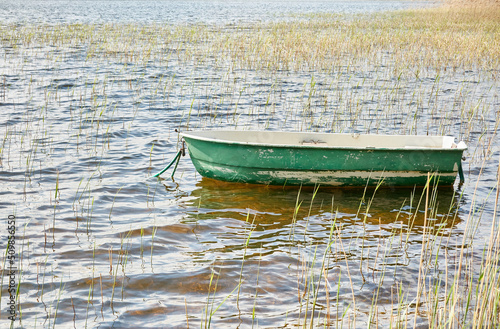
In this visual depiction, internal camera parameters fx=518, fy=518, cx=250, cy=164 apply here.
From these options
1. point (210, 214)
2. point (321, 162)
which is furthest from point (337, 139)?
point (210, 214)

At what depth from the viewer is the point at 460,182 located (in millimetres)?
7203

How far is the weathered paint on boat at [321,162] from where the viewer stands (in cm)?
668

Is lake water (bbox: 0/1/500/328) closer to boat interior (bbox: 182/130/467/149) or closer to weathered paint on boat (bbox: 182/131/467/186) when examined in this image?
weathered paint on boat (bbox: 182/131/467/186)

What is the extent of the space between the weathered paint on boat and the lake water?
0.72 ft

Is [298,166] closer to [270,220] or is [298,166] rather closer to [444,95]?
[270,220]

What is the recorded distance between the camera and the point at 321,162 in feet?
22.2

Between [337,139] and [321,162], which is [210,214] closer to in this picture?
[321,162]

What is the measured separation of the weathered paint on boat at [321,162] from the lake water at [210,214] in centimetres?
22

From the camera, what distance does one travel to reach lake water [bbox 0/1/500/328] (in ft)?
13.9

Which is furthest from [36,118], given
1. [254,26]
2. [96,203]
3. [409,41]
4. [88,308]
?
[254,26]

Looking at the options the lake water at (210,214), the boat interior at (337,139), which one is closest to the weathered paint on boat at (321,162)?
the lake water at (210,214)

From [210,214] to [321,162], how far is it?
1635 millimetres

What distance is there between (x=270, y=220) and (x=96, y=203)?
2182 millimetres

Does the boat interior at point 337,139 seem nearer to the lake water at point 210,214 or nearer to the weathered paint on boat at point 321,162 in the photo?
the weathered paint on boat at point 321,162
